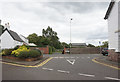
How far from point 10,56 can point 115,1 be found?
1287 cm

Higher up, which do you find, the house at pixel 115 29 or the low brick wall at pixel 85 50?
the house at pixel 115 29

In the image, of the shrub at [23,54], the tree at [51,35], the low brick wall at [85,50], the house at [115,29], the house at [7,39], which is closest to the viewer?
the house at [115,29]

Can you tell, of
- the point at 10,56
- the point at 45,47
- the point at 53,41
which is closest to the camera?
the point at 10,56

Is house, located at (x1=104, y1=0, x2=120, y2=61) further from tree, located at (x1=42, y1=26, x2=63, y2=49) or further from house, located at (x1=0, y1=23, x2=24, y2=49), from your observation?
tree, located at (x1=42, y1=26, x2=63, y2=49)

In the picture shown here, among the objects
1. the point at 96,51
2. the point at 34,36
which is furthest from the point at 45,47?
the point at 34,36

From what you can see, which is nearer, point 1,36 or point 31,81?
point 31,81

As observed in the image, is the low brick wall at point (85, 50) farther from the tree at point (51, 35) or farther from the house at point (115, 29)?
the tree at point (51, 35)

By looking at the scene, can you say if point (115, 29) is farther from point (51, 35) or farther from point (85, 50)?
point (51, 35)

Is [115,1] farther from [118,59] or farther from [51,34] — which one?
[51,34]

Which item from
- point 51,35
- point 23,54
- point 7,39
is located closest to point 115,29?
point 23,54

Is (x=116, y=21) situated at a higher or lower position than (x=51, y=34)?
lower

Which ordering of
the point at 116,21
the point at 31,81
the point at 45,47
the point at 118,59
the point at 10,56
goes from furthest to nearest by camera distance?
the point at 45,47 < the point at 10,56 < the point at 116,21 < the point at 118,59 < the point at 31,81

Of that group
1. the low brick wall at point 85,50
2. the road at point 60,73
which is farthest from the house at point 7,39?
the road at point 60,73

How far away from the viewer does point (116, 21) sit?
35.9 feet
